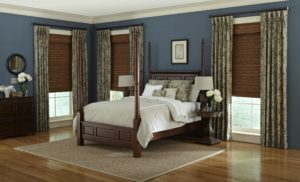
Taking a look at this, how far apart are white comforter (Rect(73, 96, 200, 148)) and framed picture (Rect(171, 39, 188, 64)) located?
1.29 m

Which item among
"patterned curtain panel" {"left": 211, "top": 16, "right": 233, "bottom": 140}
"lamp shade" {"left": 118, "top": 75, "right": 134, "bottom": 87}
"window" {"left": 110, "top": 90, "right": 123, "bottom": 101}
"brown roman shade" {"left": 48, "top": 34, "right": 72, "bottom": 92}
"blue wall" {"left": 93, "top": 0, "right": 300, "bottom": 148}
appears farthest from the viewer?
"window" {"left": 110, "top": 90, "right": 123, "bottom": 101}

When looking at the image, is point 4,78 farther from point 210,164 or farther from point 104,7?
point 210,164

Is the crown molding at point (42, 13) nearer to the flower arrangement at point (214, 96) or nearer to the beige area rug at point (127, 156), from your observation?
the beige area rug at point (127, 156)

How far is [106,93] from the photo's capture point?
9.03 m

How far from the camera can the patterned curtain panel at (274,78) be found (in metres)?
6.15

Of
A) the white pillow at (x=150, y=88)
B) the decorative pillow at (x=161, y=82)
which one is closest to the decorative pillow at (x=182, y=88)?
the decorative pillow at (x=161, y=82)

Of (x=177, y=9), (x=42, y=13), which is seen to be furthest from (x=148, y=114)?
(x=42, y=13)

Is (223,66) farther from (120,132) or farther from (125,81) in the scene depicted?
(120,132)

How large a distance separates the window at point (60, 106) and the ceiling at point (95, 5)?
2.07 meters

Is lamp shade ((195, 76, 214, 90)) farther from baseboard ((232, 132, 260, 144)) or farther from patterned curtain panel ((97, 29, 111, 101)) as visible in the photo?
patterned curtain panel ((97, 29, 111, 101))

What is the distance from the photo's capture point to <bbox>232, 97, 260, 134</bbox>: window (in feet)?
22.3

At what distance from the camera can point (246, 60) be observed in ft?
22.0

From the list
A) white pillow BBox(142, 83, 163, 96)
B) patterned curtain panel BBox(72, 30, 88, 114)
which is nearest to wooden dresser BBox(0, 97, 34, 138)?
patterned curtain panel BBox(72, 30, 88, 114)

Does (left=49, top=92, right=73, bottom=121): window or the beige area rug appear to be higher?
(left=49, top=92, right=73, bottom=121): window
